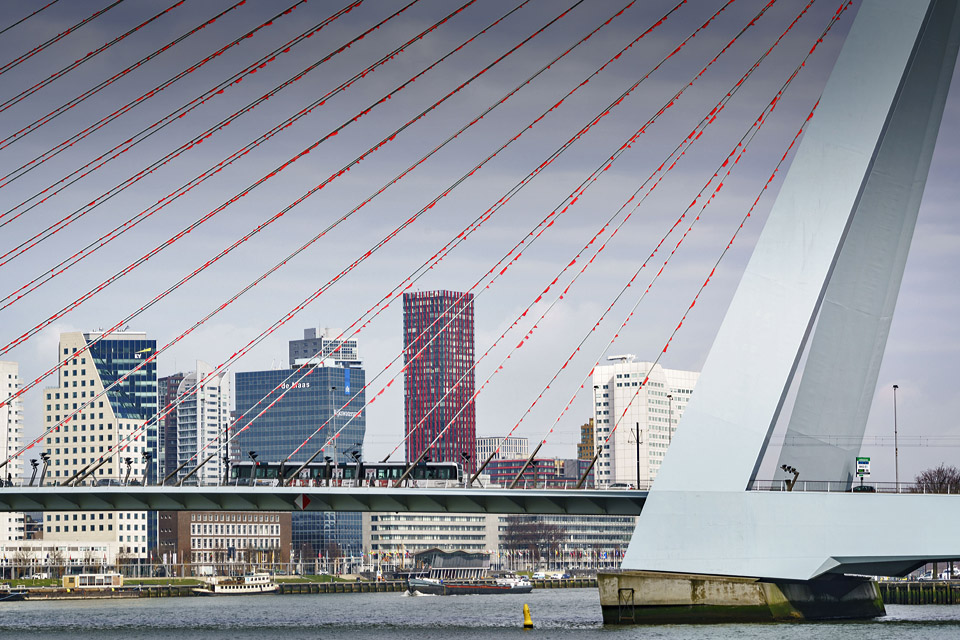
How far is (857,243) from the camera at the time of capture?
4181cm

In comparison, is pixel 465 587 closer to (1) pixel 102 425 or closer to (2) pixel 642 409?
(1) pixel 102 425

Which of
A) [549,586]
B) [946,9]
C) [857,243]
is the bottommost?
[549,586]

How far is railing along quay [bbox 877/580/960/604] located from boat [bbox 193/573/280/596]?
5250cm

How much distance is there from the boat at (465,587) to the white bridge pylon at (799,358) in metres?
70.9

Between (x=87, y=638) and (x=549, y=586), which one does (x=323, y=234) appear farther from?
(x=549, y=586)

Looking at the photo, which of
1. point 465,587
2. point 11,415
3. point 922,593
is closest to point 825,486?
point 922,593

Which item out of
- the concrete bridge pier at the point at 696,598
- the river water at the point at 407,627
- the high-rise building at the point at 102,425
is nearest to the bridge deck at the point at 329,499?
the concrete bridge pier at the point at 696,598

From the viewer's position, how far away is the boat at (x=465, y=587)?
360 feet

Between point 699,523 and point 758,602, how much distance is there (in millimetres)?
2549

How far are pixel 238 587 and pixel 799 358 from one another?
82727mm

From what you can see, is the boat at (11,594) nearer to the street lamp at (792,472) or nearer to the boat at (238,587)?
the boat at (238,587)

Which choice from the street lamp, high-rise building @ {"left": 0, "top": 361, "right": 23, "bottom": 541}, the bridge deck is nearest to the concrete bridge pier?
the street lamp

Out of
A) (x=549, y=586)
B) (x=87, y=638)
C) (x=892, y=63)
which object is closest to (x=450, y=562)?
(x=549, y=586)

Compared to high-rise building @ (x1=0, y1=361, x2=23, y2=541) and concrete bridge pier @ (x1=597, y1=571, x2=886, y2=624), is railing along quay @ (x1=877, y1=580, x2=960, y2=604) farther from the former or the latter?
high-rise building @ (x1=0, y1=361, x2=23, y2=541)
